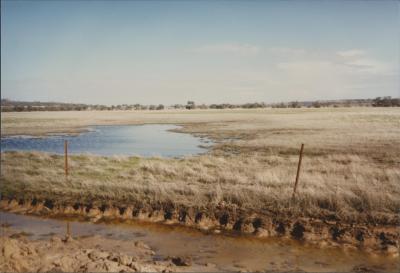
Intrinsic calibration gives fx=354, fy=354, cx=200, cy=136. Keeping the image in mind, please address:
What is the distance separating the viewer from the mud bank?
29.3ft

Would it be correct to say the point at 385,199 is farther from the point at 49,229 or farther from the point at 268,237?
the point at 49,229

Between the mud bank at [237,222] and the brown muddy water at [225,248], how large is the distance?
A: 346 mm

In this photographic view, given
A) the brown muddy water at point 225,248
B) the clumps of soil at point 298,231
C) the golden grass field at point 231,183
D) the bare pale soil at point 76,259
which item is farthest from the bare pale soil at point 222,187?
the bare pale soil at point 76,259

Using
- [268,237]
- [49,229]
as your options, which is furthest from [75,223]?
[268,237]

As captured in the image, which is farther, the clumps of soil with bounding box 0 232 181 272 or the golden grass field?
the golden grass field

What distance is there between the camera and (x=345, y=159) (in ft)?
64.9

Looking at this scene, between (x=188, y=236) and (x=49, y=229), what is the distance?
4.10 m

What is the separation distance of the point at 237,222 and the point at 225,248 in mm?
1536

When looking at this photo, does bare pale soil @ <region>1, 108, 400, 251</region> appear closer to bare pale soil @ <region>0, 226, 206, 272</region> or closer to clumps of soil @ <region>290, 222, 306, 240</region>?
clumps of soil @ <region>290, 222, 306, 240</region>

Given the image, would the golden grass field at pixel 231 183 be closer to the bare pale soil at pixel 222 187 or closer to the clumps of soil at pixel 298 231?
the bare pale soil at pixel 222 187

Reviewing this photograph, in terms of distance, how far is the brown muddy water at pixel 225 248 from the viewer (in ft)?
25.7

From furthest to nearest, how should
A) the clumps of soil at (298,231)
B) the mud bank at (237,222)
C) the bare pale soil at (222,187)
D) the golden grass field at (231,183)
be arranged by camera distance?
the golden grass field at (231,183), the bare pale soil at (222,187), the clumps of soil at (298,231), the mud bank at (237,222)

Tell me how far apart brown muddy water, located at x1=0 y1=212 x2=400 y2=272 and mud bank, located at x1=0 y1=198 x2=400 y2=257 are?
1.14ft

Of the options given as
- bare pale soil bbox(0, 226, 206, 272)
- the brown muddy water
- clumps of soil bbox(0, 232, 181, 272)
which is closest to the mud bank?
the brown muddy water
